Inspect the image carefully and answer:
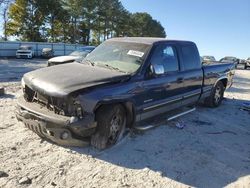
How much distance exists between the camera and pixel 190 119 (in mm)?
7676

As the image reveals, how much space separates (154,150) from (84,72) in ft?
5.56

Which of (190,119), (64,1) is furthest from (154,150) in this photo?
(64,1)

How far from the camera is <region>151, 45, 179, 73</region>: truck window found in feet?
19.9

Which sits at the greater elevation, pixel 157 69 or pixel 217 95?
pixel 157 69

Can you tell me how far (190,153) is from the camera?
548cm

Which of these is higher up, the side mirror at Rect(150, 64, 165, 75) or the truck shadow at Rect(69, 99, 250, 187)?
the side mirror at Rect(150, 64, 165, 75)

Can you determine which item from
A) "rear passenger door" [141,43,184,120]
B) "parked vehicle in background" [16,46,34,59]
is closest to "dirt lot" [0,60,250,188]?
"rear passenger door" [141,43,184,120]

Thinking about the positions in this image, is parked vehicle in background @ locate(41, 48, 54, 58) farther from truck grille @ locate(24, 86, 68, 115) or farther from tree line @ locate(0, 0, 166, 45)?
truck grille @ locate(24, 86, 68, 115)

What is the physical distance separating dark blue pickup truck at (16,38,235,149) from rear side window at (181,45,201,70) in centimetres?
2

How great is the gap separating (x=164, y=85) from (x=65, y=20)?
153ft

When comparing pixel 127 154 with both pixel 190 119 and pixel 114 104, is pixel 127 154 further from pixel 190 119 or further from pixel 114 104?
pixel 190 119

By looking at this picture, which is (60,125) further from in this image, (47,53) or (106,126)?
(47,53)

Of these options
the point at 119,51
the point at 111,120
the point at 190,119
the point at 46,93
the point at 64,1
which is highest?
the point at 64,1

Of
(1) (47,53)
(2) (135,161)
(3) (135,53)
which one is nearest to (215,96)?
(3) (135,53)
